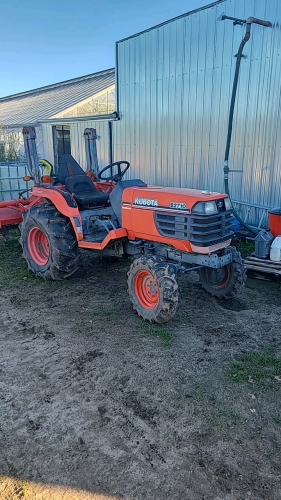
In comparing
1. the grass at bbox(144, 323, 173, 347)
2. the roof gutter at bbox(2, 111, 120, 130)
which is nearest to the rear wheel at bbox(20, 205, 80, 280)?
the grass at bbox(144, 323, 173, 347)

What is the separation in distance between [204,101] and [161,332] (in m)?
Result: 5.08

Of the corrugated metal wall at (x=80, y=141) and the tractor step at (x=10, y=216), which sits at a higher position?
the corrugated metal wall at (x=80, y=141)

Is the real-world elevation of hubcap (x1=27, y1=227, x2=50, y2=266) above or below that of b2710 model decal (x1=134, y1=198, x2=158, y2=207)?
below

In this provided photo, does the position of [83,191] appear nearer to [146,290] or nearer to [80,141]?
[146,290]

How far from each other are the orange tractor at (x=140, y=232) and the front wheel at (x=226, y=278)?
1 cm

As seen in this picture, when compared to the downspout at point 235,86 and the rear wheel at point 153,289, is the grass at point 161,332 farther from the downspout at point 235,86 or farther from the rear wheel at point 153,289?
the downspout at point 235,86

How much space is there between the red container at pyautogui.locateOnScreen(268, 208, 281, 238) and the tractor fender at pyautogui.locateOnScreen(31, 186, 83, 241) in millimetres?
2632

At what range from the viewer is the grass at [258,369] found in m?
2.92

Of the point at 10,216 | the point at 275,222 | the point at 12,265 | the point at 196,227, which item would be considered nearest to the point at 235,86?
the point at 275,222

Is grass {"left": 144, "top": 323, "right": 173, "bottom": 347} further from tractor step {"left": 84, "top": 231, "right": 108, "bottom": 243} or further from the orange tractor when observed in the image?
tractor step {"left": 84, "top": 231, "right": 108, "bottom": 243}

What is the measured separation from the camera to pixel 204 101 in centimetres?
717

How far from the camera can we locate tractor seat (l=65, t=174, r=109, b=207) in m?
4.84

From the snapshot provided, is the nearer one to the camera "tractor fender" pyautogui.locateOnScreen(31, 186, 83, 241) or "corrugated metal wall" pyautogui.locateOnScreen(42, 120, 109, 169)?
"tractor fender" pyautogui.locateOnScreen(31, 186, 83, 241)

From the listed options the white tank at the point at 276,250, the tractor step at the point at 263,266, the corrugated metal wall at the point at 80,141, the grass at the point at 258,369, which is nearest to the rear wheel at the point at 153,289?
the grass at the point at 258,369
